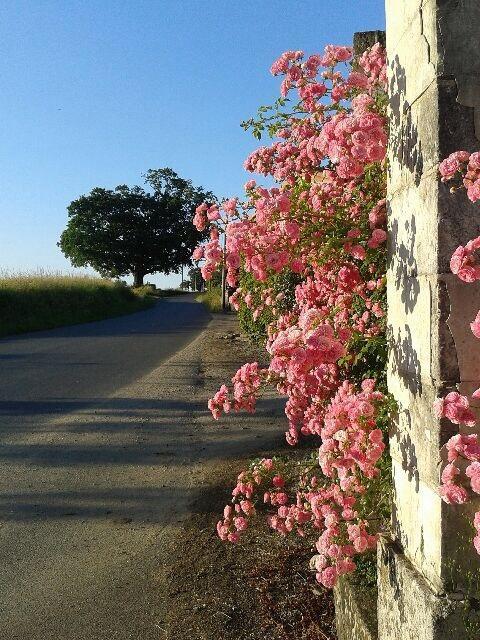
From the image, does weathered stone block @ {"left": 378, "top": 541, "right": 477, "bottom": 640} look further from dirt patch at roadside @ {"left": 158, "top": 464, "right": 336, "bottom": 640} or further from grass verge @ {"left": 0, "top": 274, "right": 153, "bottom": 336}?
grass verge @ {"left": 0, "top": 274, "right": 153, "bottom": 336}

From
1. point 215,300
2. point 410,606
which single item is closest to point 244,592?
point 410,606

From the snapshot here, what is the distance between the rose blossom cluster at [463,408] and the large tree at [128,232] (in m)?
72.7

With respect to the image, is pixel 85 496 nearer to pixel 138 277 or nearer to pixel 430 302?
pixel 430 302

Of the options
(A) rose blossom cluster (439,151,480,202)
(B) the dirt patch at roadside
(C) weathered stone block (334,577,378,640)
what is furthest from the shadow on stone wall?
(B) the dirt patch at roadside

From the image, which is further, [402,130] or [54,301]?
[54,301]

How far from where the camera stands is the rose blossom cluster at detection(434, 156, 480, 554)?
1.93 m

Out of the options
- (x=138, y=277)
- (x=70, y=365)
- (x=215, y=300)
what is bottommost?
(x=70, y=365)

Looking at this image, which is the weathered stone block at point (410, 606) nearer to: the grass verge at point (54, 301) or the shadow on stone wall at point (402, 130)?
the shadow on stone wall at point (402, 130)

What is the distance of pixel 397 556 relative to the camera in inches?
98.1

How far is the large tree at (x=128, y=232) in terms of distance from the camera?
74.6m

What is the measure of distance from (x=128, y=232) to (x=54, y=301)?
144ft

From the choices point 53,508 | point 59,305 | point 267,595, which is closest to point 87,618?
point 267,595

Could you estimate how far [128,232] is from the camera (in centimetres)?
7494

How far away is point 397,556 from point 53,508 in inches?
135
